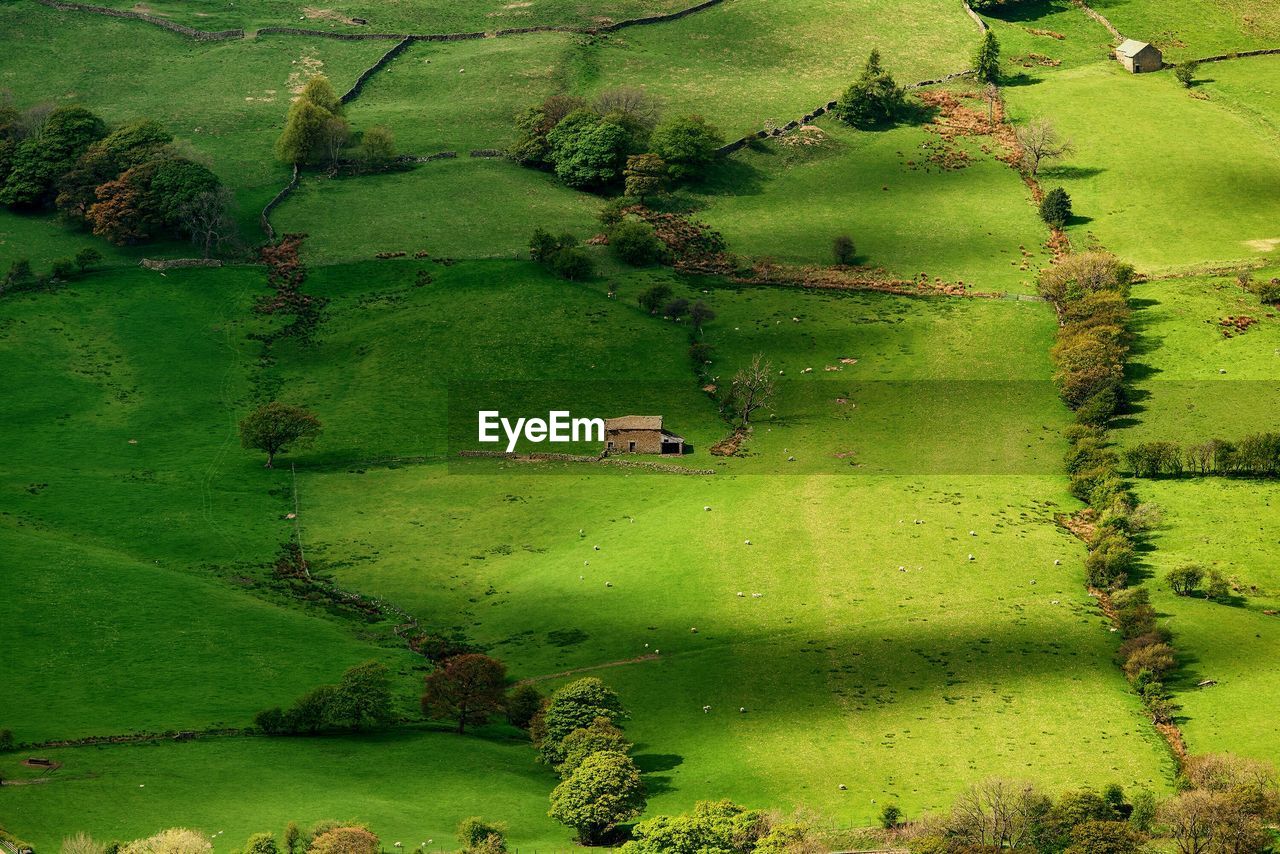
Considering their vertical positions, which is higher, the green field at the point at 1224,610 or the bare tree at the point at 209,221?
the bare tree at the point at 209,221

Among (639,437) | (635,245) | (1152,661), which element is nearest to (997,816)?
(1152,661)

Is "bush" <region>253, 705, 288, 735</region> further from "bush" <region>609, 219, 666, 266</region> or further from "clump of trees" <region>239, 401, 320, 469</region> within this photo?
"bush" <region>609, 219, 666, 266</region>

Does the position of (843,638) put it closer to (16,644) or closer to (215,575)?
(215,575)

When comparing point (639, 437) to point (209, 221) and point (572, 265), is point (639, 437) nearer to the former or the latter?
point (572, 265)

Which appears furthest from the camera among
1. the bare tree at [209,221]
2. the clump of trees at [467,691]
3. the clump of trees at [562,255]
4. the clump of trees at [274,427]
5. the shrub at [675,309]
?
the bare tree at [209,221]

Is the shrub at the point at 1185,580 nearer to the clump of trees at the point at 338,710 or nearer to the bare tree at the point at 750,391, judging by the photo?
the bare tree at the point at 750,391

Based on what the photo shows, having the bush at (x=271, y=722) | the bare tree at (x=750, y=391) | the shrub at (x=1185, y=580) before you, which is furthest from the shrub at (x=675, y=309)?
the bush at (x=271, y=722)

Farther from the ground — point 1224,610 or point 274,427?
point 274,427
